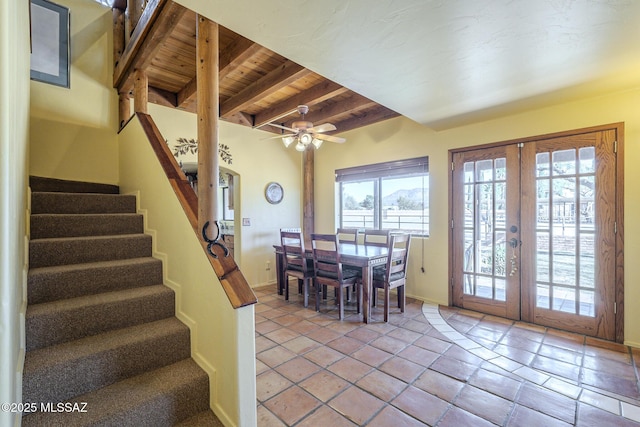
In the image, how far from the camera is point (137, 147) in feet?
8.96

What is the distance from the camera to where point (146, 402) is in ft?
4.58

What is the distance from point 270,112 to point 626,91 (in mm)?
3989

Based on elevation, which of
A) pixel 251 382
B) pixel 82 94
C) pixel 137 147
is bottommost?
pixel 251 382

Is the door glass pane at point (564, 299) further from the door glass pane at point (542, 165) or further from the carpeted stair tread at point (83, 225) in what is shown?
the carpeted stair tread at point (83, 225)

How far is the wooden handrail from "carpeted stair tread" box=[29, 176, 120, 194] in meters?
1.22

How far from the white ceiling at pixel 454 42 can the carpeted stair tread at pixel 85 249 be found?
1.74m

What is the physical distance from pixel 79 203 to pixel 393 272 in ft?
10.6

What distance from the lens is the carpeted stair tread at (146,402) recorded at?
1285mm

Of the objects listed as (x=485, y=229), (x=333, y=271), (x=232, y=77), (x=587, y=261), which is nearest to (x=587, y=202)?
(x=587, y=261)

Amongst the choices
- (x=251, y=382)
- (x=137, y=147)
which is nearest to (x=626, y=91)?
(x=251, y=382)

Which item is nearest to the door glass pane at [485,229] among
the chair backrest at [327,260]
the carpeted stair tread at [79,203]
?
the chair backrest at [327,260]

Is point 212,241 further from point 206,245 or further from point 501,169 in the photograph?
point 501,169

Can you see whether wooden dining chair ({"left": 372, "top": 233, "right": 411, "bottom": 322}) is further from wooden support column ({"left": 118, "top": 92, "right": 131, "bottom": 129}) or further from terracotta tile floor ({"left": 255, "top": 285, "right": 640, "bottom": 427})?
wooden support column ({"left": 118, "top": 92, "right": 131, "bottom": 129})

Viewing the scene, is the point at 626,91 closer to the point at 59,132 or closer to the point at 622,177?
the point at 622,177
